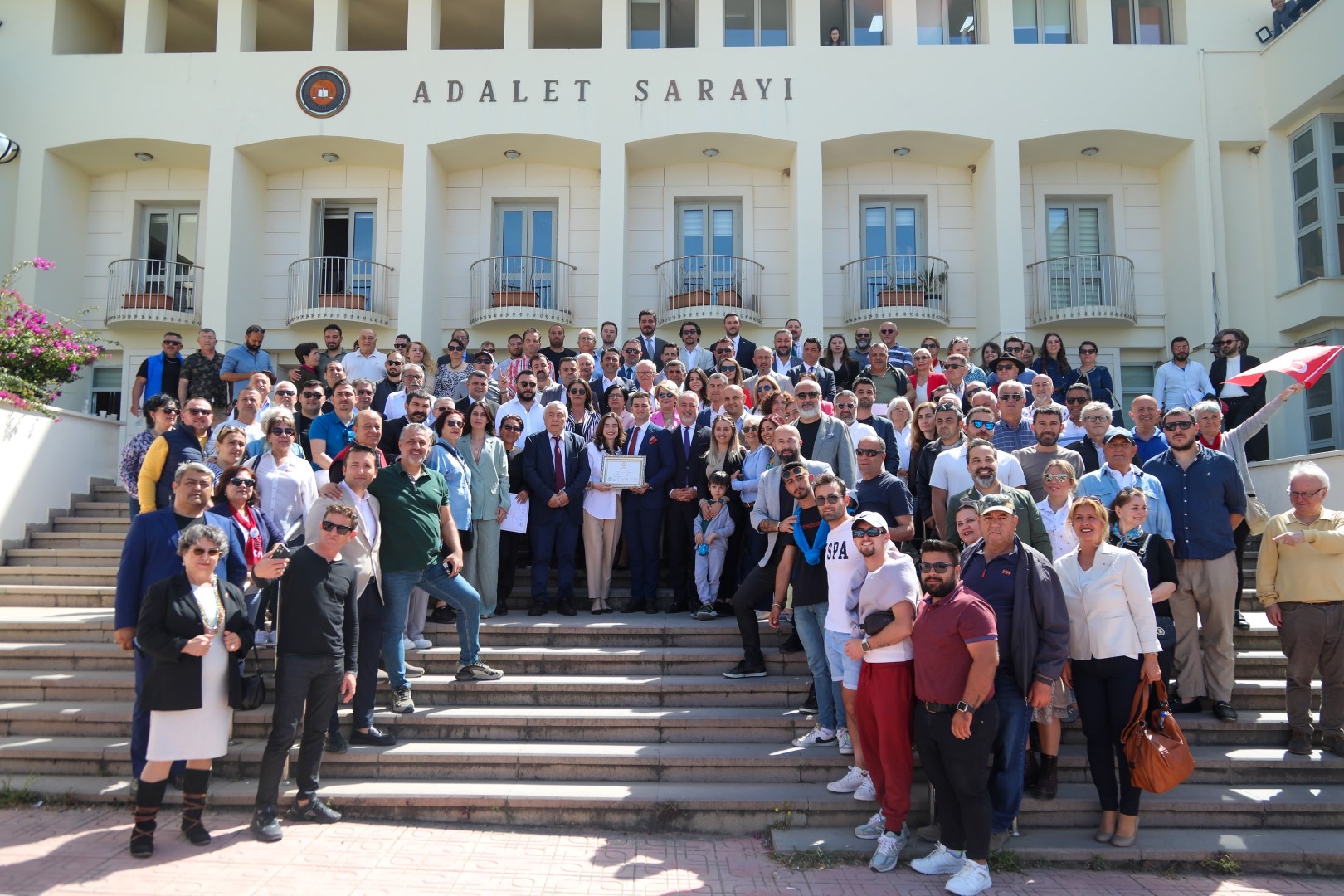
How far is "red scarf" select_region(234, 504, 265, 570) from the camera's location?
235 inches

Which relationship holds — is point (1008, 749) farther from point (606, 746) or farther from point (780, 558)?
point (606, 746)

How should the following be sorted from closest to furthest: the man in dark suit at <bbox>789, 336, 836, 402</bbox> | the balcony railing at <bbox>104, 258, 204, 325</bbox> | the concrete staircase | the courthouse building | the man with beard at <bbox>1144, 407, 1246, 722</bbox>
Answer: the concrete staircase
the man with beard at <bbox>1144, 407, 1246, 722</bbox>
the man in dark suit at <bbox>789, 336, 836, 402</bbox>
the courthouse building
the balcony railing at <bbox>104, 258, 204, 325</bbox>

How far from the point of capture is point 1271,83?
14664 millimetres

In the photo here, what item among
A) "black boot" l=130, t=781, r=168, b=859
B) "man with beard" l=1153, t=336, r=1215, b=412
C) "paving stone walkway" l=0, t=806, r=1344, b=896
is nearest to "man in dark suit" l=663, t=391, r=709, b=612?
"paving stone walkway" l=0, t=806, r=1344, b=896

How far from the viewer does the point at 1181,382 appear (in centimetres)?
1157

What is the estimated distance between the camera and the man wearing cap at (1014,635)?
189 inches

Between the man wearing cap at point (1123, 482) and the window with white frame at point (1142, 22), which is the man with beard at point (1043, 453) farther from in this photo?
the window with white frame at point (1142, 22)

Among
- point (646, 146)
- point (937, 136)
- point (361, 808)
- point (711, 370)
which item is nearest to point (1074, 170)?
point (937, 136)

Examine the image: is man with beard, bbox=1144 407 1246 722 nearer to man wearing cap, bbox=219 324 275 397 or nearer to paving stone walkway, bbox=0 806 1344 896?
paving stone walkway, bbox=0 806 1344 896

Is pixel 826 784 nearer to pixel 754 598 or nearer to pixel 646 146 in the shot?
pixel 754 598

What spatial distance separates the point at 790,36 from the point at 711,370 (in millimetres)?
8296

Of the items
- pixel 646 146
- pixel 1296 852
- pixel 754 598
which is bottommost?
pixel 1296 852

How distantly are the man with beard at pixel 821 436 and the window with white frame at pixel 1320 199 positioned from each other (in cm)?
1109

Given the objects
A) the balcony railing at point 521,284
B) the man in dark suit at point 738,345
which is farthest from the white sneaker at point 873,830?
the balcony railing at point 521,284
